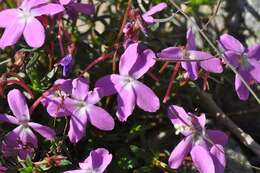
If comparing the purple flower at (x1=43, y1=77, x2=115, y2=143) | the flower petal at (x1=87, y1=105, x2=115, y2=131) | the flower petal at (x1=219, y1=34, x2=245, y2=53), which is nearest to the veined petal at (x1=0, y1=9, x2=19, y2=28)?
the purple flower at (x1=43, y1=77, x2=115, y2=143)

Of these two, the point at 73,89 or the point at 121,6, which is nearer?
the point at 73,89

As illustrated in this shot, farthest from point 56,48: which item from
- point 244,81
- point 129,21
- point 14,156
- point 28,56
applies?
point 244,81

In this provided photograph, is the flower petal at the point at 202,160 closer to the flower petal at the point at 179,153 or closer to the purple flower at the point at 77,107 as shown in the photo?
the flower petal at the point at 179,153

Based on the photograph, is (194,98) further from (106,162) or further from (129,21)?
(106,162)

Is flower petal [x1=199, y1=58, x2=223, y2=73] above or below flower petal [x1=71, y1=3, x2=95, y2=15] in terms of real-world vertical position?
below

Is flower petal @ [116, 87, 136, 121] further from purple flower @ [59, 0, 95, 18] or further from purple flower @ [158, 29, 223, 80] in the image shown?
purple flower @ [59, 0, 95, 18]

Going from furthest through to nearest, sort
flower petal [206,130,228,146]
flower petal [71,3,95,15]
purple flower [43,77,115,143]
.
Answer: flower petal [71,3,95,15]
flower petal [206,130,228,146]
purple flower [43,77,115,143]

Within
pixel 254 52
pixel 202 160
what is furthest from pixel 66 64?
pixel 254 52
